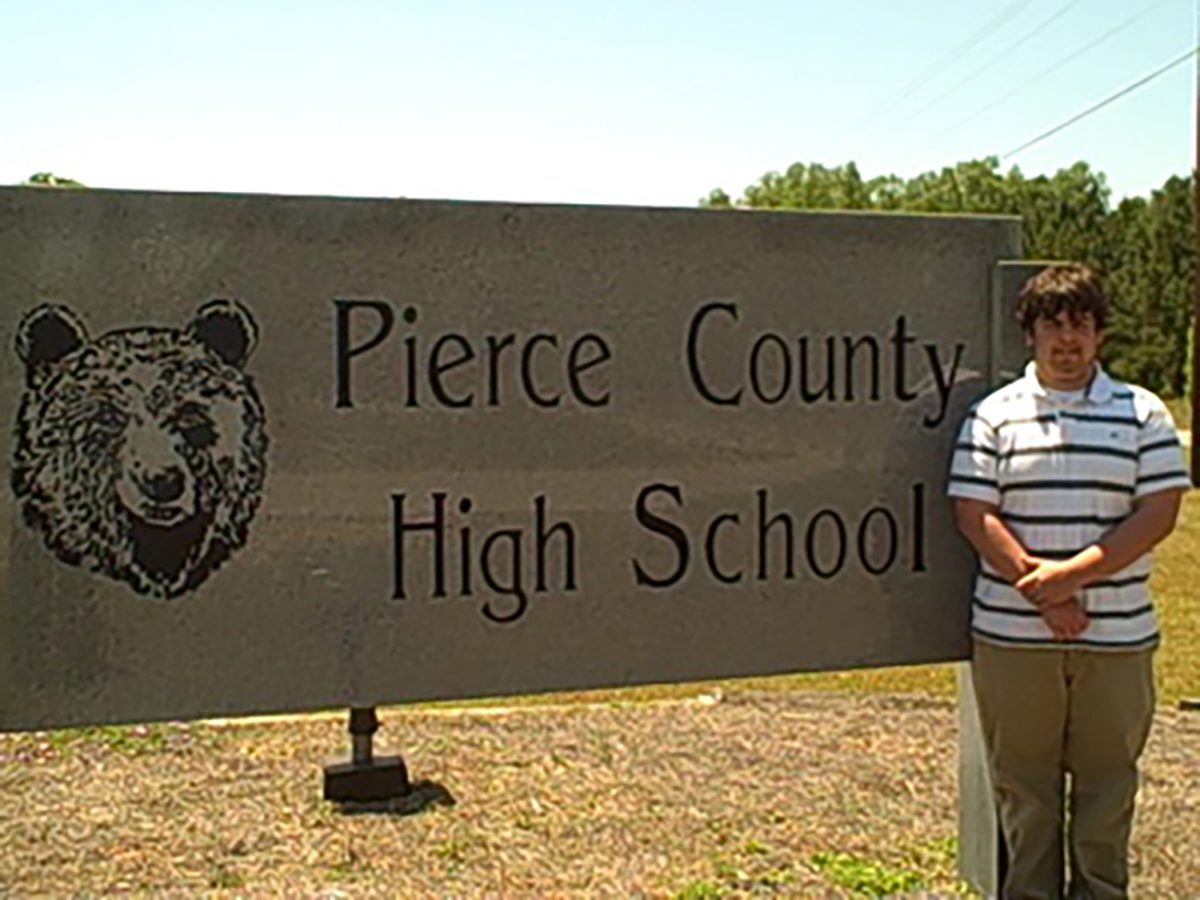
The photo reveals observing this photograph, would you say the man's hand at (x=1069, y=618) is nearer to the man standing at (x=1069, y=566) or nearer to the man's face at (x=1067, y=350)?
the man standing at (x=1069, y=566)

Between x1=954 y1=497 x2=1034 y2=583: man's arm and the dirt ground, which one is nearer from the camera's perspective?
x1=954 y1=497 x2=1034 y2=583: man's arm

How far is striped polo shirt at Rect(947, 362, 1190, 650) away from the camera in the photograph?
2.75 metres

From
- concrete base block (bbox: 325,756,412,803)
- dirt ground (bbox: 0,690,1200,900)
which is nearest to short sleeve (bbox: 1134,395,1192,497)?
dirt ground (bbox: 0,690,1200,900)

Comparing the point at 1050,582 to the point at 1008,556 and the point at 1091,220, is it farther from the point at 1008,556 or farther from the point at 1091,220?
the point at 1091,220

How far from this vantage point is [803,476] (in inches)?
122

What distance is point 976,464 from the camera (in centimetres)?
293

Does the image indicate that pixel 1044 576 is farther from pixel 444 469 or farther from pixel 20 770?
pixel 20 770

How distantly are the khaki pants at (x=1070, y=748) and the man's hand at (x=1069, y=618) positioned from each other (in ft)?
0.17

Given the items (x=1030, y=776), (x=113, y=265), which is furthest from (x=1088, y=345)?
(x=113, y=265)

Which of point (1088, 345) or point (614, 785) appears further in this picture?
point (614, 785)

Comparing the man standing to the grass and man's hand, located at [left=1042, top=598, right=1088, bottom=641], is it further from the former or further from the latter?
the grass

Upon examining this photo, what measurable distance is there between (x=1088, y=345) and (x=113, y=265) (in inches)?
76.5

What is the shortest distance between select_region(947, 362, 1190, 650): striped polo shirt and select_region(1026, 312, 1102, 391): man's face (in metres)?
0.03

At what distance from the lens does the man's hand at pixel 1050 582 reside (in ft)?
8.94
